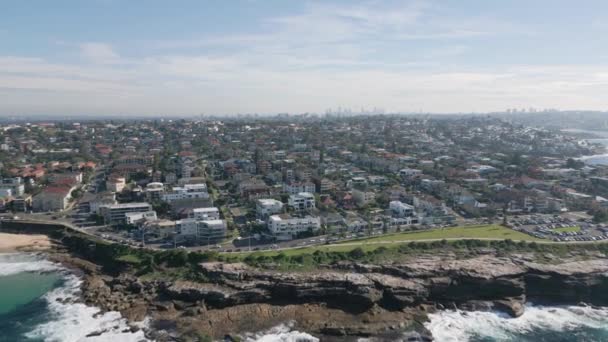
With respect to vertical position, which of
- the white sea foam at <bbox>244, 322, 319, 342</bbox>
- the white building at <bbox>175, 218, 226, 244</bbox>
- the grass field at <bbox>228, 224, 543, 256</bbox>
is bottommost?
the white sea foam at <bbox>244, 322, 319, 342</bbox>

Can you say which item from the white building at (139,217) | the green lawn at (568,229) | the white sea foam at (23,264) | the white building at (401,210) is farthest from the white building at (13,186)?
the green lawn at (568,229)

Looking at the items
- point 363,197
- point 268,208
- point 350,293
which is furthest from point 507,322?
point 268,208

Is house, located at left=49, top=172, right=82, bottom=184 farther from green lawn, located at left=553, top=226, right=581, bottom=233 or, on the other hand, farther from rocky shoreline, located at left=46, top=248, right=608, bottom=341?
green lawn, located at left=553, top=226, right=581, bottom=233

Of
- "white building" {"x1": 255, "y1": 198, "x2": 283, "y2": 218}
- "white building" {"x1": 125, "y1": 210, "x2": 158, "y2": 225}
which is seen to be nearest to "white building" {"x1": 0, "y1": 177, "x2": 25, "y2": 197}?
"white building" {"x1": 125, "y1": 210, "x2": 158, "y2": 225}

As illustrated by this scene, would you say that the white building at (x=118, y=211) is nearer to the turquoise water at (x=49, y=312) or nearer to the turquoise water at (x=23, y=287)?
the turquoise water at (x=49, y=312)

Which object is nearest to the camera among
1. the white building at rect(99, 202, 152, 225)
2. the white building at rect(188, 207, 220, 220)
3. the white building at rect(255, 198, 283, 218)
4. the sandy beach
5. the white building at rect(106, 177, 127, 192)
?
the sandy beach

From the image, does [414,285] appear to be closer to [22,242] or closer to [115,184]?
[22,242]
